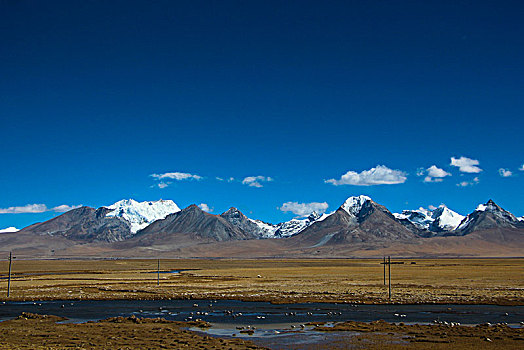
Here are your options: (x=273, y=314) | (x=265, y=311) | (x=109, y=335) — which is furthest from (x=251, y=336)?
(x=265, y=311)

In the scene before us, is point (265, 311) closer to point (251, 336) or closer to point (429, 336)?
point (251, 336)

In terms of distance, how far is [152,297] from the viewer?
53.2m

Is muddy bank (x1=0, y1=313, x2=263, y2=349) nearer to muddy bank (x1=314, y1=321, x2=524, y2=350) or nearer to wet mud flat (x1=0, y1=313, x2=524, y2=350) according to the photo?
wet mud flat (x1=0, y1=313, x2=524, y2=350)

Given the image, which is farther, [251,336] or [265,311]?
[265,311]

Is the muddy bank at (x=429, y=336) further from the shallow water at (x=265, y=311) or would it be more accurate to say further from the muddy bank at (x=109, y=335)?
the muddy bank at (x=109, y=335)

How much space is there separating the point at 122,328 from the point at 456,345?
18716 mm

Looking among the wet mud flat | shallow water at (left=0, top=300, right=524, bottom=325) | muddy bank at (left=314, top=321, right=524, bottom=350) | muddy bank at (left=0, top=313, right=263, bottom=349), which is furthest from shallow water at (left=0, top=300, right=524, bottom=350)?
muddy bank at (left=0, top=313, right=263, bottom=349)

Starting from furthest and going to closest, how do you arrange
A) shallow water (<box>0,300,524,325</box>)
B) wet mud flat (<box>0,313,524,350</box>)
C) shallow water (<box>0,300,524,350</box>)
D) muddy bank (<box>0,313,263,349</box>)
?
1. shallow water (<box>0,300,524,325</box>)
2. shallow water (<box>0,300,524,350</box>)
3. wet mud flat (<box>0,313,524,350</box>)
4. muddy bank (<box>0,313,263,349</box>)

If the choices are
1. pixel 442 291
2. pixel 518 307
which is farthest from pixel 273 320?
pixel 442 291

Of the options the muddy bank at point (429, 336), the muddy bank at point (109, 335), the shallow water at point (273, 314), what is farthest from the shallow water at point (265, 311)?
the muddy bank at point (109, 335)

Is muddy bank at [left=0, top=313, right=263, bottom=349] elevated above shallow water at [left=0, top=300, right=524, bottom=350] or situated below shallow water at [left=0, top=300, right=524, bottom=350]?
→ above

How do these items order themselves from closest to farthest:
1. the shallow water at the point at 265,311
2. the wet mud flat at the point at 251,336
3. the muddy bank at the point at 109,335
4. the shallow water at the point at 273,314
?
the muddy bank at the point at 109,335
the wet mud flat at the point at 251,336
the shallow water at the point at 273,314
the shallow water at the point at 265,311

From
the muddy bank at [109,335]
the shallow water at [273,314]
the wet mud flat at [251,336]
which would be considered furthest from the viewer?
the shallow water at [273,314]

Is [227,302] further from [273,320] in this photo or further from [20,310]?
[20,310]
